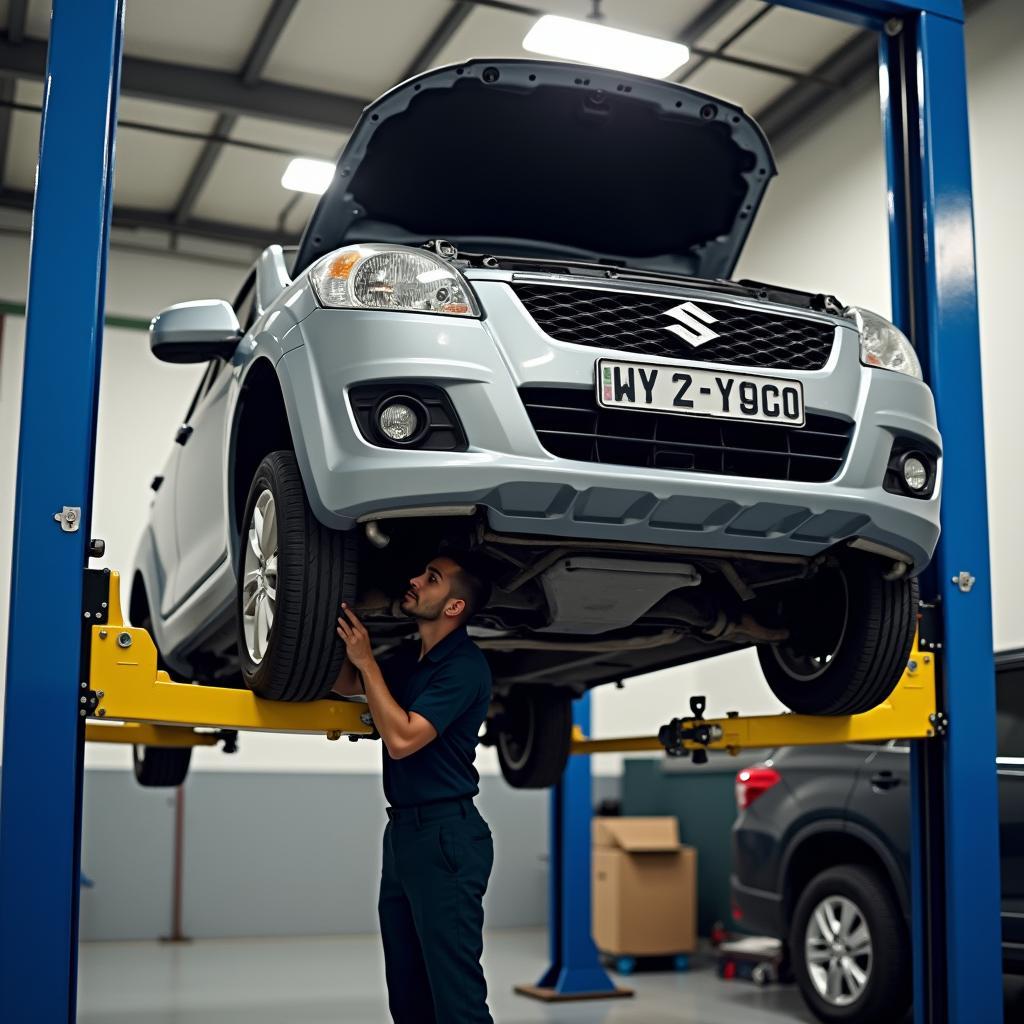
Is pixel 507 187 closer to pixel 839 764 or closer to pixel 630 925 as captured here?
pixel 839 764

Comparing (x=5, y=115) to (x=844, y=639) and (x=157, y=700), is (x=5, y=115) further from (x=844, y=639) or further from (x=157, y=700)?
(x=844, y=639)

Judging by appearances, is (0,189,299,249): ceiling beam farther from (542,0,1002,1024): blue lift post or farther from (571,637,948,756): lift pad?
(571,637,948,756): lift pad

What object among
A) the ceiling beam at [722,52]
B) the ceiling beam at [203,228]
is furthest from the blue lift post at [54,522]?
the ceiling beam at [203,228]

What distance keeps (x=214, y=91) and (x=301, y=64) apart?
0.63 meters

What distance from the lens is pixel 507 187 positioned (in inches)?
146

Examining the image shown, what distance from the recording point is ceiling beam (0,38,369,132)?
322 inches

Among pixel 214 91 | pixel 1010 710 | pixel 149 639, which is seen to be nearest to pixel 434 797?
pixel 149 639

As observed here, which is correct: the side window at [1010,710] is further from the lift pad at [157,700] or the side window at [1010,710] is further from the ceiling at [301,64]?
the ceiling at [301,64]

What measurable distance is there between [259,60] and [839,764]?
5.87 m

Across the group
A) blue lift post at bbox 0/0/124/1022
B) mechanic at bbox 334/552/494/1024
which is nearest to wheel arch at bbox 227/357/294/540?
blue lift post at bbox 0/0/124/1022

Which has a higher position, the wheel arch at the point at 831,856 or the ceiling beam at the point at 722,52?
the ceiling beam at the point at 722,52

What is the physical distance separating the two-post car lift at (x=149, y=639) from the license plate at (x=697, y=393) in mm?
1023

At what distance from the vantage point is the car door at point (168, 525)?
443 centimetres

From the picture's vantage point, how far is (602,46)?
24.8 ft
